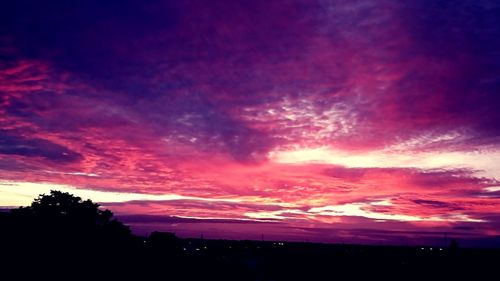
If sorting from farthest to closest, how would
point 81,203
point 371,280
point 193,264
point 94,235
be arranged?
1. point 371,280
2. point 193,264
3. point 81,203
4. point 94,235

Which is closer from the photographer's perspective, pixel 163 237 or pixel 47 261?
pixel 47 261

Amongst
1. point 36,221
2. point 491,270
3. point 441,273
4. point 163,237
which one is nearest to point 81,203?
point 36,221

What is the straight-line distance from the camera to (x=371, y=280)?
257ft

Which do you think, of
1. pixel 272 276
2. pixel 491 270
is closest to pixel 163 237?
→ pixel 272 276

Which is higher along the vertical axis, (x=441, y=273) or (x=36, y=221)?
(x=36, y=221)

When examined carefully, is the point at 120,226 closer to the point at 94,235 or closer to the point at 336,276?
the point at 94,235

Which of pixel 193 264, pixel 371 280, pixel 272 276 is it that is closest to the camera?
pixel 193 264

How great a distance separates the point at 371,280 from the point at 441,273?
14151 millimetres

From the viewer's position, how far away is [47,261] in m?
31.2

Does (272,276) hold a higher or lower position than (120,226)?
lower

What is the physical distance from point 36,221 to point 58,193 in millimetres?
4909

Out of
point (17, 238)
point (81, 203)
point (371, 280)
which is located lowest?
point (371, 280)

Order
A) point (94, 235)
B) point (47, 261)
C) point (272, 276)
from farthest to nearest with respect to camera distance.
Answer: point (272, 276) < point (94, 235) < point (47, 261)

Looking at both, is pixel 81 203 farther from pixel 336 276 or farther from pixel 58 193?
pixel 336 276
